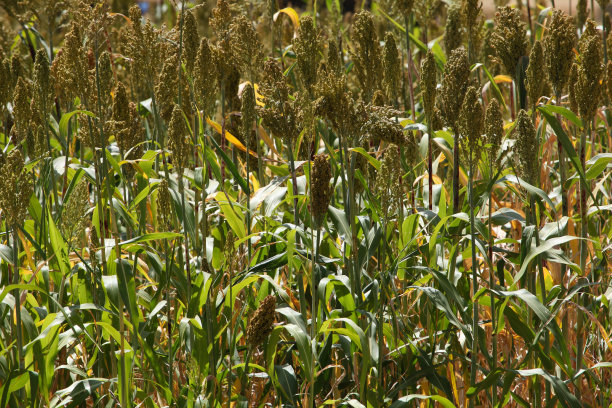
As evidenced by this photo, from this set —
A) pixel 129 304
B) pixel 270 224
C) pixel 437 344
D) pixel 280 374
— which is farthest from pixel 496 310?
pixel 129 304

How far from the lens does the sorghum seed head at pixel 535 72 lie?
1.83 meters

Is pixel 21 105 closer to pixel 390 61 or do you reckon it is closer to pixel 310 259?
pixel 310 259

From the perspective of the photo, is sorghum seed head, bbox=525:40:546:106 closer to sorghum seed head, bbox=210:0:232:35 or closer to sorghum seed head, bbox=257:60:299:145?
sorghum seed head, bbox=257:60:299:145

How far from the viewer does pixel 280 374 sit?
170 cm

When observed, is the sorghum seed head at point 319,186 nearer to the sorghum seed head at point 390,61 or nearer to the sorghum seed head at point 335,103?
the sorghum seed head at point 335,103

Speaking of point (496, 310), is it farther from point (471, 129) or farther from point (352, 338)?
point (471, 129)

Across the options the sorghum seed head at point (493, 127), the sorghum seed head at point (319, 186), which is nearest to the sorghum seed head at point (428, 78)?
the sorghum seed head at point (493, 127)

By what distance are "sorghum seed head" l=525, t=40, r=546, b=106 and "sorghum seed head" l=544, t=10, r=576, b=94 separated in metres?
0.05

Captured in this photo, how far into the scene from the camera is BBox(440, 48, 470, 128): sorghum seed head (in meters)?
1.57

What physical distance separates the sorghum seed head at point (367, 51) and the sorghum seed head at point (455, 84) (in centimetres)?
39

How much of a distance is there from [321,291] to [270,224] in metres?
0.44

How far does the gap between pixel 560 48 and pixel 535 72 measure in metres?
0.10

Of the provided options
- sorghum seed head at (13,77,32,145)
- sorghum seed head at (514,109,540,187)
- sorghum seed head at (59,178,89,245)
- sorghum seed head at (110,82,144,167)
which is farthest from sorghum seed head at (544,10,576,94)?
sorghum seed head at (13,77,32,145)

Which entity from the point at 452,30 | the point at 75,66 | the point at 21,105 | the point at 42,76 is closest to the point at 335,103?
the point at 75,66
